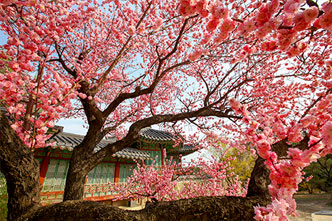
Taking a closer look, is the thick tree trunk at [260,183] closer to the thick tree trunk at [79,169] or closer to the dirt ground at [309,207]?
the thick tree trunk at [79,169]

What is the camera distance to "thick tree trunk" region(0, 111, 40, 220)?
199 centimetres

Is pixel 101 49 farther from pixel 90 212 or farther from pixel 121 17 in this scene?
pixel 90 212

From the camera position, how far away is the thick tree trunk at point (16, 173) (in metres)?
1.99

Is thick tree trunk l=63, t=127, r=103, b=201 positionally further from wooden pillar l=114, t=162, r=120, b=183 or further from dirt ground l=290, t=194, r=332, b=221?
dirt ground l=290, t=194, r=332, b=221

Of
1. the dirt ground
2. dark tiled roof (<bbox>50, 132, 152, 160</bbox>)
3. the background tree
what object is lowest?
the dirt ground

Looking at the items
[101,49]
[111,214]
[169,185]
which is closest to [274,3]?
[111,214]

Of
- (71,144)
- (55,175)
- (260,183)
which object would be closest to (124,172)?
(55,175)

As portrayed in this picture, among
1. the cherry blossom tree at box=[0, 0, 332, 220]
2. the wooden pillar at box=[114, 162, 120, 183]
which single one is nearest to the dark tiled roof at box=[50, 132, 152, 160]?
the wooden pillar at box=[114, 162, 120, 183]

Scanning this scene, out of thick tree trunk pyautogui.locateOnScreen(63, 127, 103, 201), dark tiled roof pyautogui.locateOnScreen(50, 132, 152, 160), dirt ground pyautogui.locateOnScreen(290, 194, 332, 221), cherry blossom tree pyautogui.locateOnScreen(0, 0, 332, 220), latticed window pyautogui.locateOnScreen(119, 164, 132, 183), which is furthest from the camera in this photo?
latticed window pyautogui.locateOnScreen(119, 164, 132, 183)

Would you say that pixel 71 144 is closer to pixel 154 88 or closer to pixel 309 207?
pixel 154 88

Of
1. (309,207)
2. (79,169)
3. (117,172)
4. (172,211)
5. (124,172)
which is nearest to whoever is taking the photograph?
(172,211)

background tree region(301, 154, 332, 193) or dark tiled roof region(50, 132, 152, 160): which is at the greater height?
dark tiled roof region(50, 132, 152, 160)

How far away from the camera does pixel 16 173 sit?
6.69 ft

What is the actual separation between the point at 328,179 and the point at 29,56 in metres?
26.2
